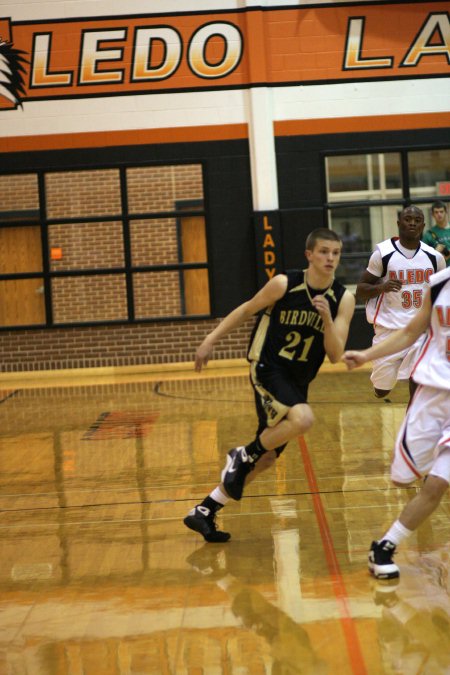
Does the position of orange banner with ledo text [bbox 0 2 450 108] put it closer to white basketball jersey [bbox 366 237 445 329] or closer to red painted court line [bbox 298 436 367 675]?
white basketball jersey [bbox 366 237 445 329]

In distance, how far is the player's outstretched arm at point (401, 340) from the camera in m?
4.82

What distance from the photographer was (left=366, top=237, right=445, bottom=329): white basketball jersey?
7.54 metres

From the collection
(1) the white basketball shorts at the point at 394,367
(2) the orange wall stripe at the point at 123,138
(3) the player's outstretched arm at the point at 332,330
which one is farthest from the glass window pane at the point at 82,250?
(3) the player's outstretched arm at the point at 332,330

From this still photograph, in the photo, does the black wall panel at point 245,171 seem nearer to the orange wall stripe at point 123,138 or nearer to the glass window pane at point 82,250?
the orange wall stripe at point 123,138

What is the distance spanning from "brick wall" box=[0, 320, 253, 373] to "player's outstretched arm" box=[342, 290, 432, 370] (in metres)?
10.9

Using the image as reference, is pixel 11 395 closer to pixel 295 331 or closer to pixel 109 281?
pixel 109 281

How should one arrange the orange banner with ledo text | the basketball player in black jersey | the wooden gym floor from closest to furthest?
the wooden gym floor
the basketball player in black jersey
the orange banner with ledo text

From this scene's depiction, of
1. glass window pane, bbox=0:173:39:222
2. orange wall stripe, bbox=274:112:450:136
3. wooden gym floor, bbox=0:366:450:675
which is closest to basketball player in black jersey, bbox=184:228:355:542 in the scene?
wooden gym floor, bbox=0:366:450:675

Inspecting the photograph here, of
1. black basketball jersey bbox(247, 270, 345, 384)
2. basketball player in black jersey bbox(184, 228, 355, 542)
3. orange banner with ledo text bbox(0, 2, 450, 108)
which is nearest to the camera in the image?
basketball player in black jersey bbox(184, 228, 355, 542)

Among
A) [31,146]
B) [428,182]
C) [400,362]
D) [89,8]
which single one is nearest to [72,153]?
[31,146]

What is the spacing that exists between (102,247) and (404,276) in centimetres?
→ 891

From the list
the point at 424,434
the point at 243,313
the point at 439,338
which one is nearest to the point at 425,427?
the point at 424,434

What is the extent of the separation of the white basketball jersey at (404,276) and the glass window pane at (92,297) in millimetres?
8521

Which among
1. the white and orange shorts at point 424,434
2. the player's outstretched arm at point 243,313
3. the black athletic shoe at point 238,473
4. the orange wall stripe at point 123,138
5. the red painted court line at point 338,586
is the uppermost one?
the orange wall stripe at point 123,138
